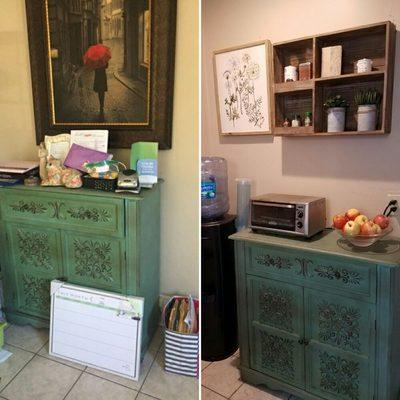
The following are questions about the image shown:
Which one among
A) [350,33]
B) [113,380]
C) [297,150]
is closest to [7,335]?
[113,380]

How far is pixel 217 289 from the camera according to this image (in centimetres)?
184

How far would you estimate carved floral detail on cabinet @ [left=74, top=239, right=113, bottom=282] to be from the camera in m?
1.66

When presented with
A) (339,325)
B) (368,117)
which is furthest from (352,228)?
(368,117)

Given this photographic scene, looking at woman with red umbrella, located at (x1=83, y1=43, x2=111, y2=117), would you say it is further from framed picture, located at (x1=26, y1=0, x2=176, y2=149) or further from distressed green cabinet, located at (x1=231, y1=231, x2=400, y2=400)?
distressed green cabinet, located at (x1=231, y1=231, x2=400, y2=400)

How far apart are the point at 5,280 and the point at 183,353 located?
1035 millimetres

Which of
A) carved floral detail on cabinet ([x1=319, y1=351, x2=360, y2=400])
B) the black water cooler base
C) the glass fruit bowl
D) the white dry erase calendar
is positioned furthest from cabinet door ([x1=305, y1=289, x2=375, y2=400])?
the white dry erase calendar

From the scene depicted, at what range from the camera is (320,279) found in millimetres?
1453

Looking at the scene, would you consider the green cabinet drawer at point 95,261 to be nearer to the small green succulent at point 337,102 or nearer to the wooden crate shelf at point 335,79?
the wooden crate shelf at point 335,79

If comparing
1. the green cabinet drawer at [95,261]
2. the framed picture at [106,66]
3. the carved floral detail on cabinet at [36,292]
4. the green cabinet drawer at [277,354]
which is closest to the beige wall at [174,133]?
the framed picture at [106,66]

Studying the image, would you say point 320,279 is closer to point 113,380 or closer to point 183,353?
point 183,353

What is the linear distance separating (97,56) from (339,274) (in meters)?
1.45

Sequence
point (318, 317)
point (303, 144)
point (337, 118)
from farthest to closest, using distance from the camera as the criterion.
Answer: point (303, 144)
point (337, 118)
point (318, 317)

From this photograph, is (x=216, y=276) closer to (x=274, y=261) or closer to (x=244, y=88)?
(x=274, y=261)

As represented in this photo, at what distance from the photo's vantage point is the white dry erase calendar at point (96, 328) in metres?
1.59
